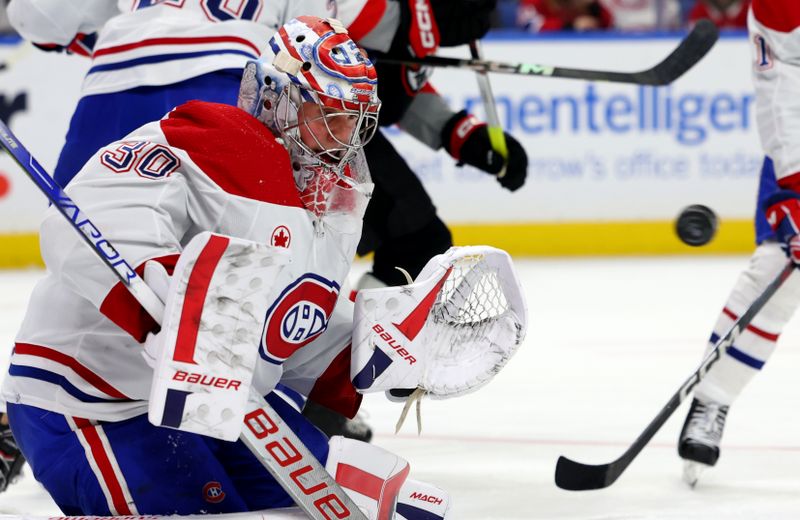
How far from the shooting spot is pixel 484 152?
308 cm

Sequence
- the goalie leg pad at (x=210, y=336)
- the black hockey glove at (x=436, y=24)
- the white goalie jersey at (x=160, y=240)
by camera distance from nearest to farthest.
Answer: the goalie leg pad at (x=210, y=336) < the white goalie jersey at (x=160, y=240) < the black hockey glove at (x=436, y=24)

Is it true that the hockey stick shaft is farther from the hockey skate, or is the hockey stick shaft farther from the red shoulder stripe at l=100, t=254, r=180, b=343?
the red shoulder stripe at l=100, t=254, r=180, b=343

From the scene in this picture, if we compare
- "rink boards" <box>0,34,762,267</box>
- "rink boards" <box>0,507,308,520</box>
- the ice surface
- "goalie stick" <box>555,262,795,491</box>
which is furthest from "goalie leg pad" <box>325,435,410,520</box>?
"rink boards" <box>0,34,762,267</box>

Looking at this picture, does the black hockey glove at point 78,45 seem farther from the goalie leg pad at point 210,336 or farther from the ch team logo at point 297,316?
the goalie leg pad at point 210,336

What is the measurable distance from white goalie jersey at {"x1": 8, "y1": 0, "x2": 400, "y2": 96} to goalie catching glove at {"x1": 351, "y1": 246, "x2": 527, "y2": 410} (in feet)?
2.28

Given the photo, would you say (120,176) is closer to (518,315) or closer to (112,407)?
(112,407)

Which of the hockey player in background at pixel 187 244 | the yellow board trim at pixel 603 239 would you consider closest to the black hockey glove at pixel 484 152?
the hockey player in background at pixel 187 244

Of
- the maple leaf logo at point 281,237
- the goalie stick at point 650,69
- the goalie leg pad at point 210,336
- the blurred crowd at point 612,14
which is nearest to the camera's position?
the goalie leg pad at point 210,336

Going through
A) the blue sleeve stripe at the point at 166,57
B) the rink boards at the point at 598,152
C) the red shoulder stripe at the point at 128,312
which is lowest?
the rink boards at the point at 598,152

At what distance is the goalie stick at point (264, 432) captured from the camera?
64.2 inches

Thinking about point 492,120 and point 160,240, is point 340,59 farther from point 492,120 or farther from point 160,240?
point 492,120

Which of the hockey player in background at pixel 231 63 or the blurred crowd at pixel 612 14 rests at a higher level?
the hockey player in background at pixel 231 63

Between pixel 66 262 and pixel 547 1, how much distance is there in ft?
16.3

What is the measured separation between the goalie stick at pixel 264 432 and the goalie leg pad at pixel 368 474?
84 mm
